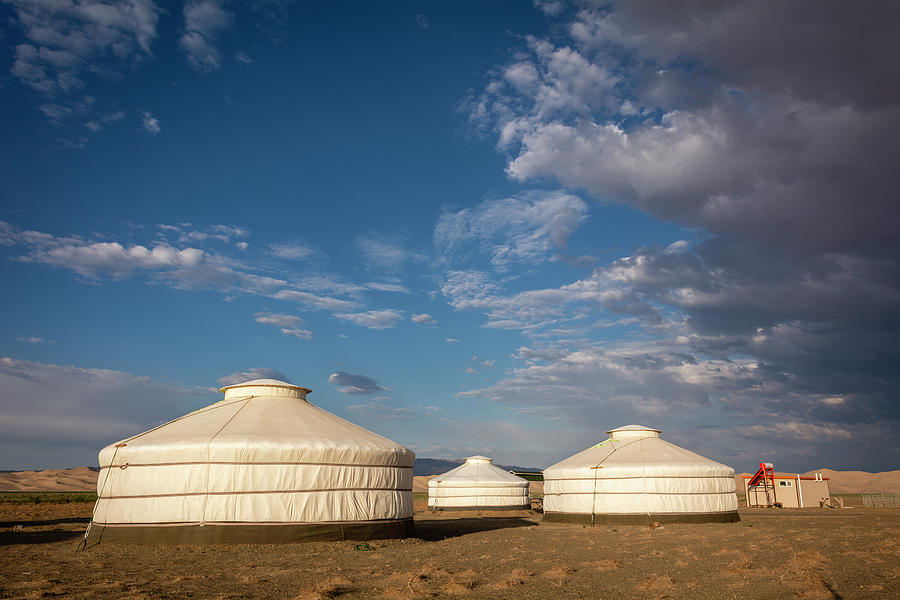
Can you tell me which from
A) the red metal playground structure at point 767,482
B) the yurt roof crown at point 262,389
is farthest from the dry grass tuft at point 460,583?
the red metal playground structure at point 767,482

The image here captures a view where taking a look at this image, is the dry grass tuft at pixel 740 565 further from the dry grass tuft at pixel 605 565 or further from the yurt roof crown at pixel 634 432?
the yurt roof crown at pixel 634 432

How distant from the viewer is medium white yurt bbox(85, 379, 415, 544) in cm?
1212

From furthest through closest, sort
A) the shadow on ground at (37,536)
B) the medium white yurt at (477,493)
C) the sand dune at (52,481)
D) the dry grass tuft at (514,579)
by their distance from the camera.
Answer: the sand dune at (52,481) < the medium white yurt at (477,493) < the shadow on ground at (37,536) < the dry grass tuft at (514,579)

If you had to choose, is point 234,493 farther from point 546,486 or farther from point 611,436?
point 611,436

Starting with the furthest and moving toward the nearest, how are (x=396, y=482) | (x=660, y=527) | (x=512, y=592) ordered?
(x=660, y=527) → (x=396, y=482) → (x=512, y=592)

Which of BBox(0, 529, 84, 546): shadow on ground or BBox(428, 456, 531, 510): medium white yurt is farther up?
BBox(428, 456, 531, 510): medium white yurt

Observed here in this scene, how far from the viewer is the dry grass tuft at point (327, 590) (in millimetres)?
6956

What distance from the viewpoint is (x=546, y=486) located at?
22312 mm

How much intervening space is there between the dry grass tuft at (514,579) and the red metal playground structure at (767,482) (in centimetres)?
3044

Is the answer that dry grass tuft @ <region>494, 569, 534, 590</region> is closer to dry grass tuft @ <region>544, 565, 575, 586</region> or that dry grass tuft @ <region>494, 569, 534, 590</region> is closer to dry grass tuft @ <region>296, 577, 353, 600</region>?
dry grass tuft @ <region>544, 565, 575, 586</region>

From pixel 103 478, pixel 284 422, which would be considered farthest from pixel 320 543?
pixel 103 478

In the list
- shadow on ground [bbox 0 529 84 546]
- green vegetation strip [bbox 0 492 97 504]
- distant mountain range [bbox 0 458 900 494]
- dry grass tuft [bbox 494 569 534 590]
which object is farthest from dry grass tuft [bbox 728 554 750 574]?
distant mountain range [bbox 0 458 900 494]

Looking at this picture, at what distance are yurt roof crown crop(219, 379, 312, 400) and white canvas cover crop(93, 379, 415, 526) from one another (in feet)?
6.10

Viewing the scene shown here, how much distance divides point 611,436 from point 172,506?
1621 centimetres
